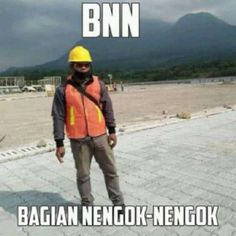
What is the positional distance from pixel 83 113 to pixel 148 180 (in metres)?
1.98

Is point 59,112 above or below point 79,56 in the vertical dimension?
below

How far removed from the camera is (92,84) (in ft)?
11.3

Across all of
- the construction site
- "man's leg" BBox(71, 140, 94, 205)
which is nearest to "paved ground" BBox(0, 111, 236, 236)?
the construction site

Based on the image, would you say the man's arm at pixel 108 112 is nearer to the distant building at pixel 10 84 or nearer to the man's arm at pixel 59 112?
the man's arm at pixel 59 112

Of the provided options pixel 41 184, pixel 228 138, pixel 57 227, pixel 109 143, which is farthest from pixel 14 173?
pixel 228 138

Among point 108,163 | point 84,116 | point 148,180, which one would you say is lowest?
point 148,180

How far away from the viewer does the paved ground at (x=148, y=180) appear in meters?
3.60

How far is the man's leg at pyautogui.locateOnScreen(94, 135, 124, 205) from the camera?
11.7 feet

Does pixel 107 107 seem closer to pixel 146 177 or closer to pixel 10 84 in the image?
pixel 146 177

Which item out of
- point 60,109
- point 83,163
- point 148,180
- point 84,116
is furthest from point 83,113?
point 148,180

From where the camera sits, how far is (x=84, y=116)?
3.44m

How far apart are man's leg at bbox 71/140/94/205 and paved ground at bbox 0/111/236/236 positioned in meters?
0.35

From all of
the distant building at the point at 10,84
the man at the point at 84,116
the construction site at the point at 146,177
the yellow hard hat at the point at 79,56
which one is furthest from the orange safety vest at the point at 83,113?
the distant building at the point at 10,84

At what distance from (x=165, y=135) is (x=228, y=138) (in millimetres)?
1432
